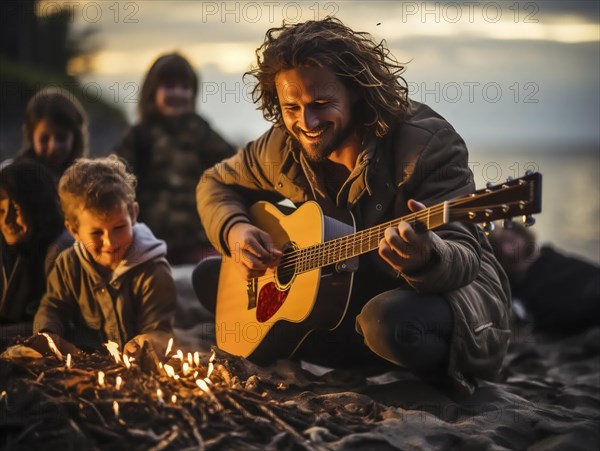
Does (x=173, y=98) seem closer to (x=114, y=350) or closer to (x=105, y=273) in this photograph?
(x=105, y=273)

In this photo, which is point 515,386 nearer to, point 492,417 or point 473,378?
point 473,378

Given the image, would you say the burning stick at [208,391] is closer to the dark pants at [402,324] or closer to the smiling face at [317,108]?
the dark pants at [402,324]

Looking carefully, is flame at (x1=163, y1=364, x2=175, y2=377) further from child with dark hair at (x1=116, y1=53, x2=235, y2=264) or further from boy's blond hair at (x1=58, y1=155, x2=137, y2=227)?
child with dark hair at (x1=116, y1=53, x2=235, y2=264)

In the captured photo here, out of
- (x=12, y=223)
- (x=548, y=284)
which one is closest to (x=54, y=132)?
(x=12, y=223)

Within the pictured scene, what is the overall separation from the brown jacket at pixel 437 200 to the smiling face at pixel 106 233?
2.13 ft

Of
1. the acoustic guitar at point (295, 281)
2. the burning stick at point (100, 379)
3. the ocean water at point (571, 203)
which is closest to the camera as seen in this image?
the burning stick at point (100, 379)

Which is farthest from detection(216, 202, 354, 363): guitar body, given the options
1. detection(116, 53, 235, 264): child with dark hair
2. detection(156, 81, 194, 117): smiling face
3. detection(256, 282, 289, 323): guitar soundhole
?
detection(156, 81, 194, 117): smiling face

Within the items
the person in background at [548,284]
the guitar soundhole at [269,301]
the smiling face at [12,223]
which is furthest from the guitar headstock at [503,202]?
the person in background at [548,284]

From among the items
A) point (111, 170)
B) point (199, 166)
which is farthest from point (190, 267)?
point (111, 170)

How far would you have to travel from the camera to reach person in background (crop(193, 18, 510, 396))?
314 centimetres

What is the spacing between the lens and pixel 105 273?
11.9ft

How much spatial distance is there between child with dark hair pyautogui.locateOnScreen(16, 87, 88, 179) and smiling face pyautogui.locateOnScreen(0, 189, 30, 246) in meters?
0.33

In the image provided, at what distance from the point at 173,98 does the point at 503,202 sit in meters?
3.35

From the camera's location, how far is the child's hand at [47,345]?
3355 mm
